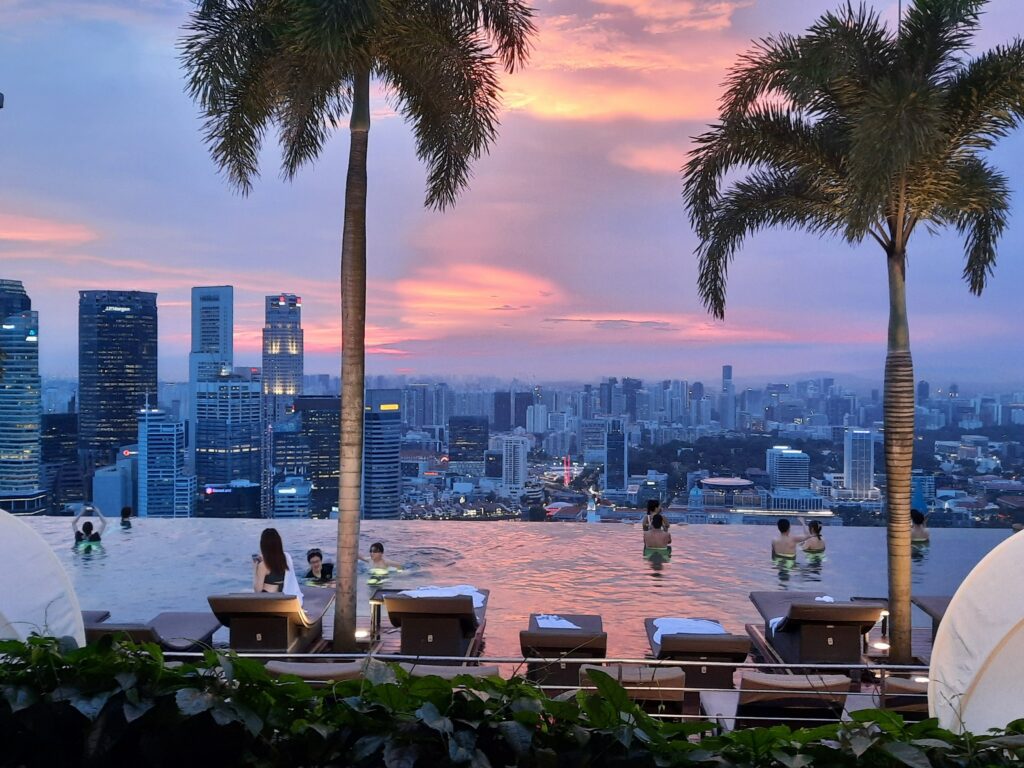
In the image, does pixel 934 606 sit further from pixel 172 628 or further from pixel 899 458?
pixel 172 628

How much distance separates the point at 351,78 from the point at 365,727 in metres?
7.86

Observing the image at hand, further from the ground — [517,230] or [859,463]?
[517,230]

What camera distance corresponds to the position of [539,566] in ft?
40.4

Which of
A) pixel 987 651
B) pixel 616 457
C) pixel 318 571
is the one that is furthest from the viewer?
pixel 616 457

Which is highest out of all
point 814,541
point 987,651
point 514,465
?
point 987,651

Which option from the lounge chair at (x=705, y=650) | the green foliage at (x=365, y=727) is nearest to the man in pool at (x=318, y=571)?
the lounge chair at (x=705, y=650)

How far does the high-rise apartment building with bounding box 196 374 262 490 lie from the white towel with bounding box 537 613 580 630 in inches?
558

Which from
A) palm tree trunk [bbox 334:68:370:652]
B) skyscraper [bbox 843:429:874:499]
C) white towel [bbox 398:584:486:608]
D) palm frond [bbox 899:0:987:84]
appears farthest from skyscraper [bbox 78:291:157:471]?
palm frond [bbox 899:0:987:84]

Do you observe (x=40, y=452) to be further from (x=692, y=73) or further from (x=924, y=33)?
(x=924, y=33)

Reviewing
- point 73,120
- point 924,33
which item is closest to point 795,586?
point 924,33

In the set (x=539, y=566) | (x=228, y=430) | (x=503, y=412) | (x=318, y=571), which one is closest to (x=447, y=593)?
(x=318, y=571)

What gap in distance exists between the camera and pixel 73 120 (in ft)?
73.8

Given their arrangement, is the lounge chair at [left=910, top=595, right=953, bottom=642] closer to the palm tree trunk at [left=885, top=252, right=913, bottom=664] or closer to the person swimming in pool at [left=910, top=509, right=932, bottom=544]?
the palm tree trunk at [left=885, top=252, right=913, bottom=664]

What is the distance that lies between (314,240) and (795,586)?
20027 mm
